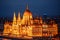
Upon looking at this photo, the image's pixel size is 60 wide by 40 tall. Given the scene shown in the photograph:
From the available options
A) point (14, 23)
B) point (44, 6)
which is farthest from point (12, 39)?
point (44, 6)

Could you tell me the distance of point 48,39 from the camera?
3000mm

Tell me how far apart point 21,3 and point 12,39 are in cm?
56

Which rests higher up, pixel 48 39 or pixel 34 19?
pixel 34 19

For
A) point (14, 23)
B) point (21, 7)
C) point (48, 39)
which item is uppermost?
point (21, 7)

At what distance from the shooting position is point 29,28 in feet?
10.3

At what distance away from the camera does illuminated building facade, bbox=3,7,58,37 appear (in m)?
3.04

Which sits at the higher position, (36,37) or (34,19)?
(34,19)

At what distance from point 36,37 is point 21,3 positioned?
57 cm

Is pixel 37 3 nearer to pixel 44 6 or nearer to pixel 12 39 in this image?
pixel 44 6

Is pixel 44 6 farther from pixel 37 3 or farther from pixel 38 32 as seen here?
pixel 38 32

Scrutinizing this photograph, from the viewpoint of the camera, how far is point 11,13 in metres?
3.05

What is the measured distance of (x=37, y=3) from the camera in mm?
3021

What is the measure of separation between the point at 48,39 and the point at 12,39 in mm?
546

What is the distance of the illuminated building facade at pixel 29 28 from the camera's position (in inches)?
120
